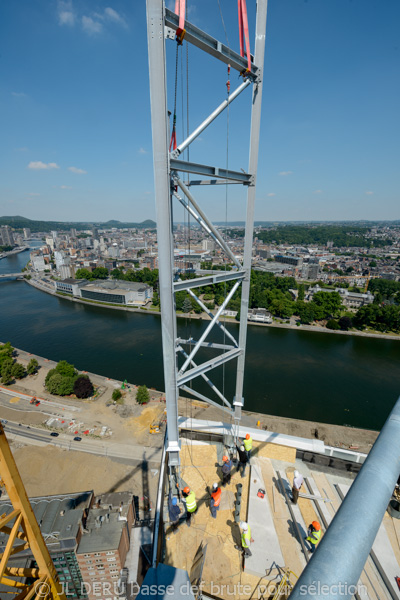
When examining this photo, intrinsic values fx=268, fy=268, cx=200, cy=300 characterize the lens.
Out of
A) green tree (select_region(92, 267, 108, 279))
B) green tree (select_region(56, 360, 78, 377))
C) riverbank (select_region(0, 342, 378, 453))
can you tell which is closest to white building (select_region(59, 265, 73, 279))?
green tree (select_region(92, 267, 108, 279))

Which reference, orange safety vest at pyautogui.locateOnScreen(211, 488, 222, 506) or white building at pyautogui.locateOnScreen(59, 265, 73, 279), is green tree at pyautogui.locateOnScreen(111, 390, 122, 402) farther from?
white building at pyautogui.locateOnScreen(59, 265, 73, 279)

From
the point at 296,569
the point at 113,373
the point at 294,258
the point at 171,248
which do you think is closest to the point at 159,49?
the point at 171,248

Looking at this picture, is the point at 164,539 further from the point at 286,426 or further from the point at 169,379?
the point at 286,426

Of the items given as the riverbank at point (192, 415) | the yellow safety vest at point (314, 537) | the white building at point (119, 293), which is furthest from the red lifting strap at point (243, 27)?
the white building at point (119, 293)

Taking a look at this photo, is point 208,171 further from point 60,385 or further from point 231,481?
point 60,385

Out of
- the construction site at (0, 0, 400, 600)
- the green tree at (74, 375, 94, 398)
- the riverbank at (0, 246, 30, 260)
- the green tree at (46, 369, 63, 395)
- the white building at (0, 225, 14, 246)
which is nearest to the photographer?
the construction site at (0, 0, 400, 600)
